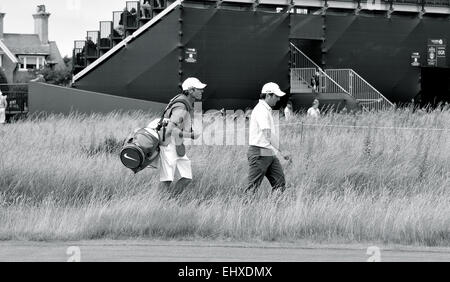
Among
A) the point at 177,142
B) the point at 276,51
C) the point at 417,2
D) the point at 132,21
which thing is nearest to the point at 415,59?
the point at 417,2

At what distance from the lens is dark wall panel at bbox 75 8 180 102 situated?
31.4 m

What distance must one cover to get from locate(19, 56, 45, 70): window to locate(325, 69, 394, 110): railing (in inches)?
2242

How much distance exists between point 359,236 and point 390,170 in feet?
14.9

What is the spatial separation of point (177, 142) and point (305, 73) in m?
22.4

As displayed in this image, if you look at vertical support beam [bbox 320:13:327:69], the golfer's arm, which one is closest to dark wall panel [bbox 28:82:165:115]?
vertical support beam [bbox 320:13:327:69]

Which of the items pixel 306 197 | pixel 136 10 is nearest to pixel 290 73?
pixel 136 10

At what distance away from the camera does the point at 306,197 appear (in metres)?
12.6

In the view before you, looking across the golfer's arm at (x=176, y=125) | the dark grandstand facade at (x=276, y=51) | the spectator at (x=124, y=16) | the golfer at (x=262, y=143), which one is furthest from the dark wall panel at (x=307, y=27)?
the golfer's arm at (x=176, y=125)

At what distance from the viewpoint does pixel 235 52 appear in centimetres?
3222

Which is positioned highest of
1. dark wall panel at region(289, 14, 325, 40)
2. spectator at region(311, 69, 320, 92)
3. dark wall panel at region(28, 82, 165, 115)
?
dark wall panel at region(289, 14, 325, 40)

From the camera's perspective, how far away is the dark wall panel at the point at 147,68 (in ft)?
103

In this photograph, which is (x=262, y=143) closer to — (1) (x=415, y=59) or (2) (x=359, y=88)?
(2) (x=359, y=88)

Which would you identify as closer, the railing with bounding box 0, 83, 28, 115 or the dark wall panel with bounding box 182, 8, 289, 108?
the dark wall panel with bounding box 182, 8, 289, 108

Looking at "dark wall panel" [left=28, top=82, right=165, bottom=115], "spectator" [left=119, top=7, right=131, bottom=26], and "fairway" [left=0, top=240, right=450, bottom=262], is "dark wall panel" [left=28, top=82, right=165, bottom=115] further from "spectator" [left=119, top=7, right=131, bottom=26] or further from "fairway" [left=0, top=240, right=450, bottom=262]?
"fairway" [left=0, top=240, right=450, bottom=262]
